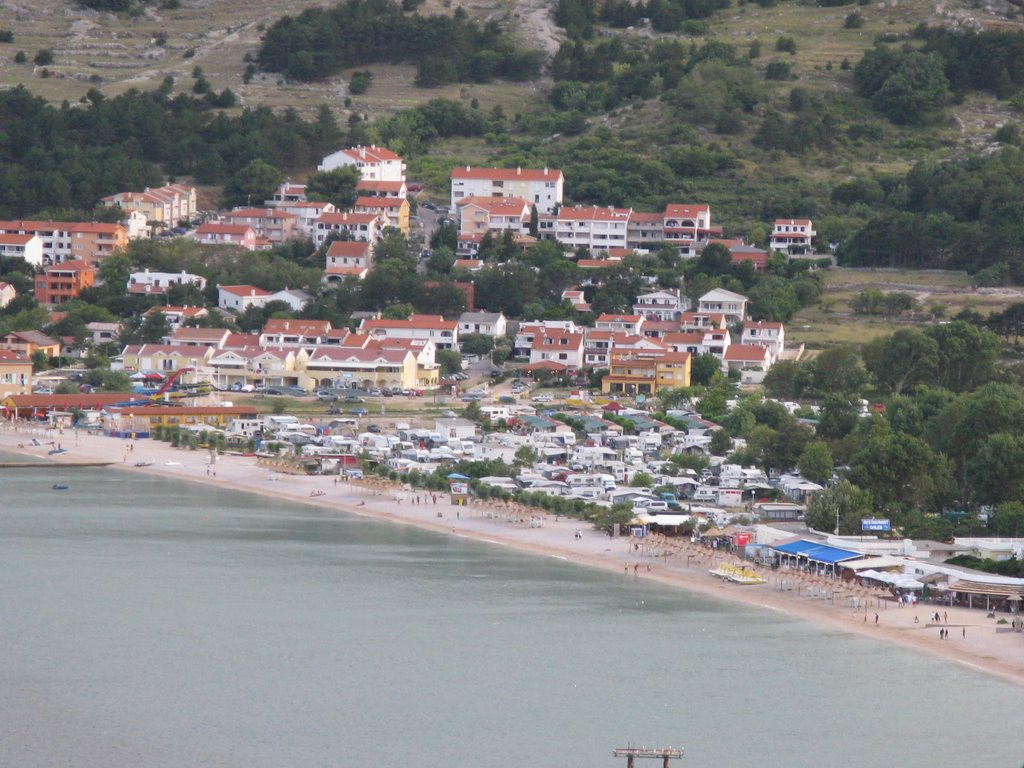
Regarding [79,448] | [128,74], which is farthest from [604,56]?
[79,448]

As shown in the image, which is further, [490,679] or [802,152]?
[802,152]

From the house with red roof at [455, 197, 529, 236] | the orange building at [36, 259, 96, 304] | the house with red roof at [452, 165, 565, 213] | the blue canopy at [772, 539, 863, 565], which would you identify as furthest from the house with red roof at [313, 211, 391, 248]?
the blue canopy at [772, 539, 863, 565]

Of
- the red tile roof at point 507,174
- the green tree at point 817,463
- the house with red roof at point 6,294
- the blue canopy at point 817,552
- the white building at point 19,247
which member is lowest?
the blue canopy at point 817,552

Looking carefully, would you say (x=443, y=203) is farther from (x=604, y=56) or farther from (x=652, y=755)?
(x=652, y=755)

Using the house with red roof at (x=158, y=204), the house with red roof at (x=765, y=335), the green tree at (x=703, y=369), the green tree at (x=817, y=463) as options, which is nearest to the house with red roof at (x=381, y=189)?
the house with red roof at (x=158, y=204)

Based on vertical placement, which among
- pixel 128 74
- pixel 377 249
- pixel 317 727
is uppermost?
pixel 128 74

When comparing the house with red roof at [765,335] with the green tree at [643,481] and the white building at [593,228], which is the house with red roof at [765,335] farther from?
the green tree at [643,481]

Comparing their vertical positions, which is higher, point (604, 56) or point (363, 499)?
point (604, 56)
